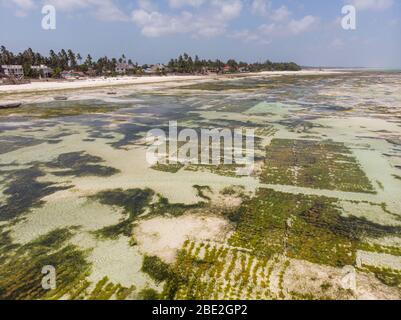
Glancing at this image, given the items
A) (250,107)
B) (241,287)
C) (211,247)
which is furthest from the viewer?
(250,107)

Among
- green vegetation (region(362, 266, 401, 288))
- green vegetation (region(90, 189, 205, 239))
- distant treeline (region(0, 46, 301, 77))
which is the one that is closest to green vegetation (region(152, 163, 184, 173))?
green vegetation (region(90, 189, 205, 239))

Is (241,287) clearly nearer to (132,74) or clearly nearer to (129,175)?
(129,175)

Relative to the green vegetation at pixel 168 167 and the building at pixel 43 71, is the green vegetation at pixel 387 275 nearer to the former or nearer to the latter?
the green vegetation at pixel 168 167

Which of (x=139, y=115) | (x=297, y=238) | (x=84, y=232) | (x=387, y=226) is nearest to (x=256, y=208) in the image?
(x=297, y=238)

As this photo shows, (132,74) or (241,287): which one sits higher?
(132,74)

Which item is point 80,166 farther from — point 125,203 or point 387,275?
point 387,275

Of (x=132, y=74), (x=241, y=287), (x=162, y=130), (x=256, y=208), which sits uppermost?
(x=132, y=74)
